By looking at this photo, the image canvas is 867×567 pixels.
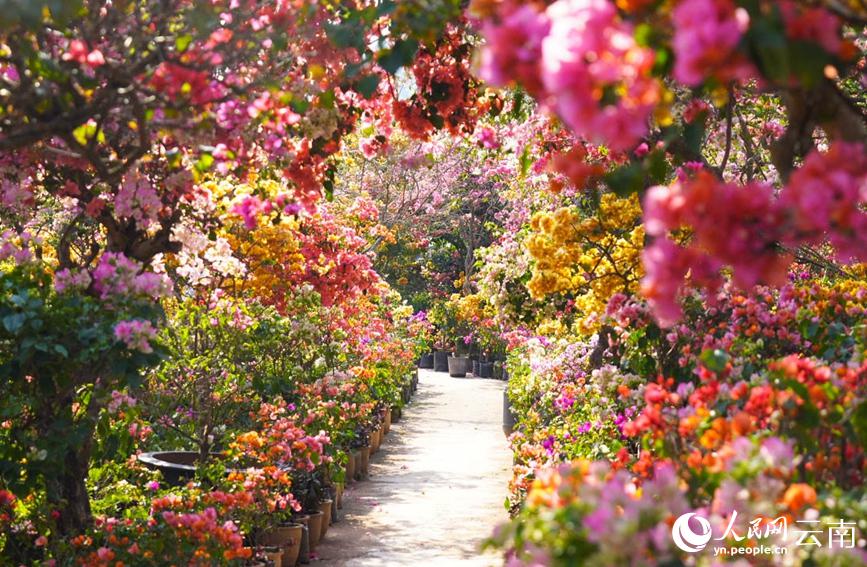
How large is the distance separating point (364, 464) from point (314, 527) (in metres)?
2.91

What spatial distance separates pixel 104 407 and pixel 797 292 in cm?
310

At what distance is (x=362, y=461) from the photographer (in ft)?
30.7

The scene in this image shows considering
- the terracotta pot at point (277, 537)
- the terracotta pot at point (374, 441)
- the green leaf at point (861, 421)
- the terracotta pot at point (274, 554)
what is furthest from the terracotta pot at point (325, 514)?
the green leaf at point (861, 421)

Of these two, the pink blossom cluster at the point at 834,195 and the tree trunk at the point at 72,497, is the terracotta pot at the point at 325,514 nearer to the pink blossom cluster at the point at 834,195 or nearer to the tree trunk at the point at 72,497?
the tree trunk at the point at 72,497

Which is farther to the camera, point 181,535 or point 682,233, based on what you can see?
point 682,233

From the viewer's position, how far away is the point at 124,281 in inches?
141

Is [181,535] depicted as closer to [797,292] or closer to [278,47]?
[278,47]

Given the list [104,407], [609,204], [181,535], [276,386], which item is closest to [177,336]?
[276,386]

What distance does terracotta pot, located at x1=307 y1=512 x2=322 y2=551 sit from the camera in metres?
6.50

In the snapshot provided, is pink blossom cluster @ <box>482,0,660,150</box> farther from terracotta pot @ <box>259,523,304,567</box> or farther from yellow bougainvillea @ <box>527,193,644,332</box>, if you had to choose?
terracotta pot @ <box>259,523,304,567</box>

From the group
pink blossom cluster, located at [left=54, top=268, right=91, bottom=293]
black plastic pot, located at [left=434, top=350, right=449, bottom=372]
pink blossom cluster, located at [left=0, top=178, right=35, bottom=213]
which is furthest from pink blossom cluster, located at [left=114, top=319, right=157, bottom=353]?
black plastic pot, located at [left=434, top=350, right=449, bottom=372]

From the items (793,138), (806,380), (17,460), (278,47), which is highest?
(278,47)

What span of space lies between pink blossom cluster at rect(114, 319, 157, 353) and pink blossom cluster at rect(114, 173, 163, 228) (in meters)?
0.66

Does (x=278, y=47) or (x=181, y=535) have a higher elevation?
(x=278, y=47)
